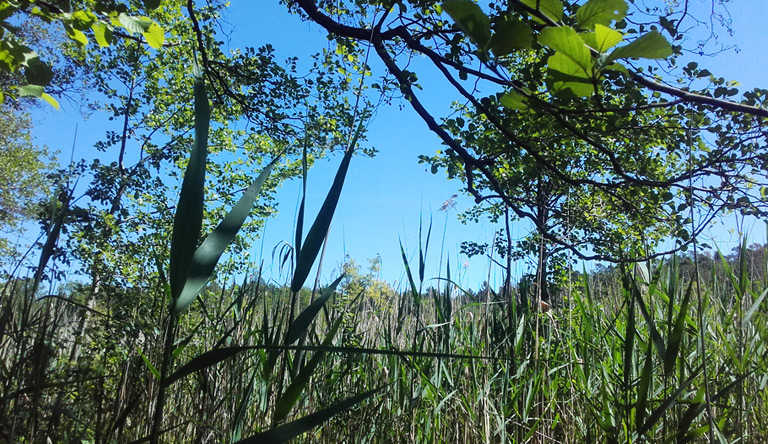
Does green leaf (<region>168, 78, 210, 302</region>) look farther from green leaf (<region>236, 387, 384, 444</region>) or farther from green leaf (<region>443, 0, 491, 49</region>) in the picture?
green leaf (<region>443, 0, 491, 49</region>)

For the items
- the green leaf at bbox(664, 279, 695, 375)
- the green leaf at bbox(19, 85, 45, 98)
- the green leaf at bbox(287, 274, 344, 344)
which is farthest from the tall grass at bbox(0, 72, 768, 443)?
the green leaf at bbox(19, 85, 45, 98)

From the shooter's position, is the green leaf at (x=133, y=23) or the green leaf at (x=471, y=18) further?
the green leaf at (x=133, y=23)

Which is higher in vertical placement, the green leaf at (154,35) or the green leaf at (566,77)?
the green leaf at (154,35)

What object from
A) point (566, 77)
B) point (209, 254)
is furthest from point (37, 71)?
point (566, 77)

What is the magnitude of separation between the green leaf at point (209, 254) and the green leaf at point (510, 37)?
37cm

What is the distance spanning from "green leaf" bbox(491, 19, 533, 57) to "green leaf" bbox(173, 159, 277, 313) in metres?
0.37

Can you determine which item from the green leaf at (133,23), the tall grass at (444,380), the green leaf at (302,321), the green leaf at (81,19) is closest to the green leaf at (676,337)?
the tall grass at (444,380)

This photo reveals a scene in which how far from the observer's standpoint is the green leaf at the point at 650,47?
553 mm

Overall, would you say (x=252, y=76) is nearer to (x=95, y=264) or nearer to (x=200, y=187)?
(x=95, y=264)

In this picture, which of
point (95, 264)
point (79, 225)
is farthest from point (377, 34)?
point (79, 225)

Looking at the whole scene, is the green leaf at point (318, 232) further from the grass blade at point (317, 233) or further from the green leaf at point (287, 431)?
the green leaf at point (287, 431)

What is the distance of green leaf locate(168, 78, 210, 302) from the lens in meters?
0.50

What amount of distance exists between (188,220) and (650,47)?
59 cm

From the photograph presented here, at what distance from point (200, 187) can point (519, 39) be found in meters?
0.49
